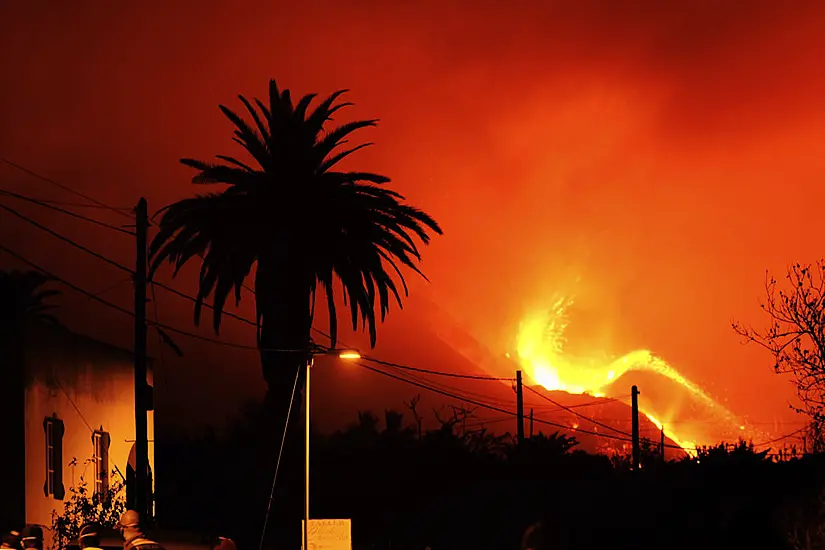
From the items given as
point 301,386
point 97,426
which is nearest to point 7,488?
point 97,426

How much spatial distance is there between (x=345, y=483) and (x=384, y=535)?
1064cm

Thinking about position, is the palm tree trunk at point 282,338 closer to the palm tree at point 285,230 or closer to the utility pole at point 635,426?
the palm tree at point 285,230

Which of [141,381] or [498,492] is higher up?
[141,381]

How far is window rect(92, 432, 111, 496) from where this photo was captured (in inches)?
1325

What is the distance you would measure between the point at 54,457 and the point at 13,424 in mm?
2917

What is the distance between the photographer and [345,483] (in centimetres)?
5797

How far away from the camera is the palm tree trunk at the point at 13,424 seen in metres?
27.2

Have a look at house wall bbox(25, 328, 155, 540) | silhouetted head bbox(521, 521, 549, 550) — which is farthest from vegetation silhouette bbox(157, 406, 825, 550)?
house wall bbox(25, 328, 155, 540)

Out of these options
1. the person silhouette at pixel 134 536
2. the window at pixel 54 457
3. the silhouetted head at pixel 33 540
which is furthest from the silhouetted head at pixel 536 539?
the window at pixel 54 457

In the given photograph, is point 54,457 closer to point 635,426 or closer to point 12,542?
point 12,542

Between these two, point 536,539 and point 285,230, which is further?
point 285,230

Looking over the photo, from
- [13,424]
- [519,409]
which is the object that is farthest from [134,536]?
[519,409]

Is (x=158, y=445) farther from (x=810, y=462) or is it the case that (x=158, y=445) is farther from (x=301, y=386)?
(x=810, y=462)

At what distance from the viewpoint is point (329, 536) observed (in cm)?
2698
